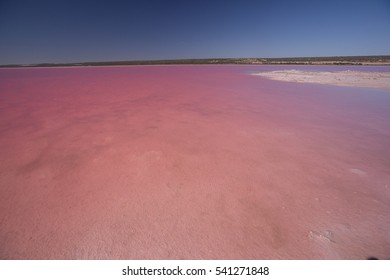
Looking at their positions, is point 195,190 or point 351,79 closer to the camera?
point 195,190

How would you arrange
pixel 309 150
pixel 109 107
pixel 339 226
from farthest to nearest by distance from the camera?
pixel 109 107
pixel 309 150
pixel 339 226

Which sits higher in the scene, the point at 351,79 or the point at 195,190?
the point at 351,79

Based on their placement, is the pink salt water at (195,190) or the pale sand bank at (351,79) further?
the pale sand bank at (351,79)

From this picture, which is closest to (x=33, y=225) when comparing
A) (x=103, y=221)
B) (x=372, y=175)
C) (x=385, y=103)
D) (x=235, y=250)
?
(x=103, y=221)

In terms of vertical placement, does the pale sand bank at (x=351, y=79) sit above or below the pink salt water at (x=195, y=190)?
above

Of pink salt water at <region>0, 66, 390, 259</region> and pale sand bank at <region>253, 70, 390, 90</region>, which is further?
pale sand bank at <region>253, 70, 390, 90</region>

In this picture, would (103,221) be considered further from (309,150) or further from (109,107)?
(109,107)

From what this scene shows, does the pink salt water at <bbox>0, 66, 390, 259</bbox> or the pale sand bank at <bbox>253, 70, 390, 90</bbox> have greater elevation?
the pale sand bank at <bbox>253, 70, 390, 90</bbox>

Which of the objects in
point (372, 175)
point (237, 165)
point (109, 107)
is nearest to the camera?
point (372, 175)
